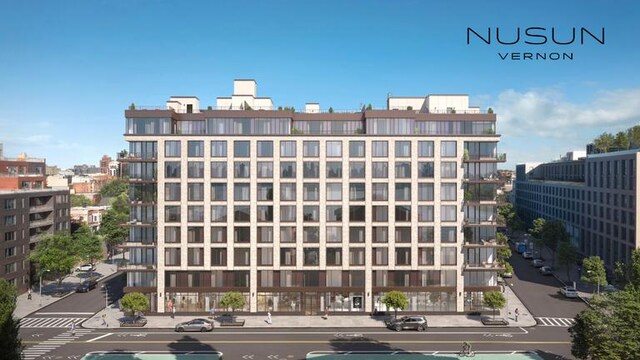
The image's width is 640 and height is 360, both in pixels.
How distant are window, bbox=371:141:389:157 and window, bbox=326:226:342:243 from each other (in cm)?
1261

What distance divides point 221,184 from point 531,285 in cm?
6141

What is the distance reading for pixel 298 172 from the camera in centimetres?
6944

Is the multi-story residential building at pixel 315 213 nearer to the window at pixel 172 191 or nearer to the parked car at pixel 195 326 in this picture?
the window at pixel 172 191

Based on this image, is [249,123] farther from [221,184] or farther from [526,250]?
[526,250]

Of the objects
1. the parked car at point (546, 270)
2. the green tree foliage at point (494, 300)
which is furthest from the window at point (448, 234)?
the parked car at point (546, 270)

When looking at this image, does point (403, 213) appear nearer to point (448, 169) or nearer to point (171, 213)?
point (448, 169)

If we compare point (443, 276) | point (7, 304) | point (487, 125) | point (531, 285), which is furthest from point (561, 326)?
point (7, 304)

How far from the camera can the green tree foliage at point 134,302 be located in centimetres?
6444

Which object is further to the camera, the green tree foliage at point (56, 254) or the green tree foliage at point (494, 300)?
the green tree foliage at point (56, 254)

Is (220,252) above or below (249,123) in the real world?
below

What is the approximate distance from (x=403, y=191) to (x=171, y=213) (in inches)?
1399

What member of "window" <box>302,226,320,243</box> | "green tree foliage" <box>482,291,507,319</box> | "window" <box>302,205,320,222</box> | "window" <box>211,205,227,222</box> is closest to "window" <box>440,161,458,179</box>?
"green tree foliage" <box>482,291,507,319</box>

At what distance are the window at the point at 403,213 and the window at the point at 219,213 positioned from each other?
2640 cm

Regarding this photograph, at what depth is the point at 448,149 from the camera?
6919cm
